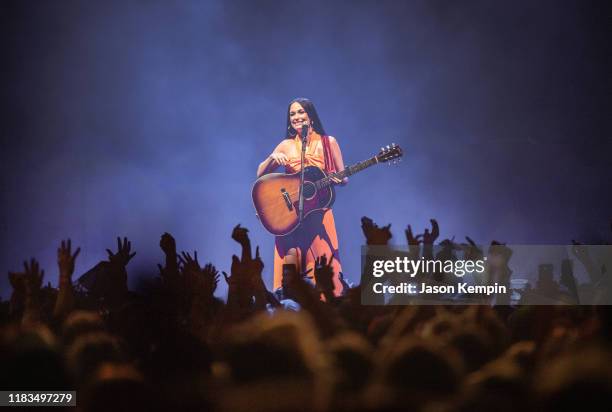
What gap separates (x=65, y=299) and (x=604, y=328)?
3215 mm

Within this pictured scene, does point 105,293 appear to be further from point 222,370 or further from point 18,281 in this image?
point 222,370

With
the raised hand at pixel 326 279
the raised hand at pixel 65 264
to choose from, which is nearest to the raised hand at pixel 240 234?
the raised hand at pixel 326 279

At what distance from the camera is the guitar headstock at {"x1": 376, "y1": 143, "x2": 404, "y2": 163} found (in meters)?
8.76

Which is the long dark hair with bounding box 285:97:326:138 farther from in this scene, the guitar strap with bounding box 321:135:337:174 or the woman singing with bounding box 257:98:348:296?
the guitar strap with bounding box 321:135:337:174

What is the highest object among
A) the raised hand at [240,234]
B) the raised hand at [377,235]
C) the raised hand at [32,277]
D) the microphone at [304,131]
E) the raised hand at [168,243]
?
the microphone at [304,131]

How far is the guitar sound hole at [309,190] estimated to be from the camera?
8.85 m

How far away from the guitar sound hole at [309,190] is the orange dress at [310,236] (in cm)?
31

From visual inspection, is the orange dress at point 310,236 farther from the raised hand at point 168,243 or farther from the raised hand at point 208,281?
the raised hand at point 168,243

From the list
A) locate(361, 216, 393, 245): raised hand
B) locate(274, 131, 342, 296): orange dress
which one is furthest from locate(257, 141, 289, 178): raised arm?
locate(361, 216, 393, 245): raised hand

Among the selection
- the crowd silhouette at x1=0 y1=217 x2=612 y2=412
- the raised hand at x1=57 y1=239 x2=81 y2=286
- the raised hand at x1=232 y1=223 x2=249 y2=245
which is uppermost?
the raised hand at x1=232 y1=223 x2=249 y2=245

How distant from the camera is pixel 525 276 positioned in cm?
919

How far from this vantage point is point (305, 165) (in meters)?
8.89

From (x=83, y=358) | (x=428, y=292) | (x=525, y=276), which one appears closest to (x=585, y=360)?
(x=83, y=358)

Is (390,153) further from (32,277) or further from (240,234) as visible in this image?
(32,277)
